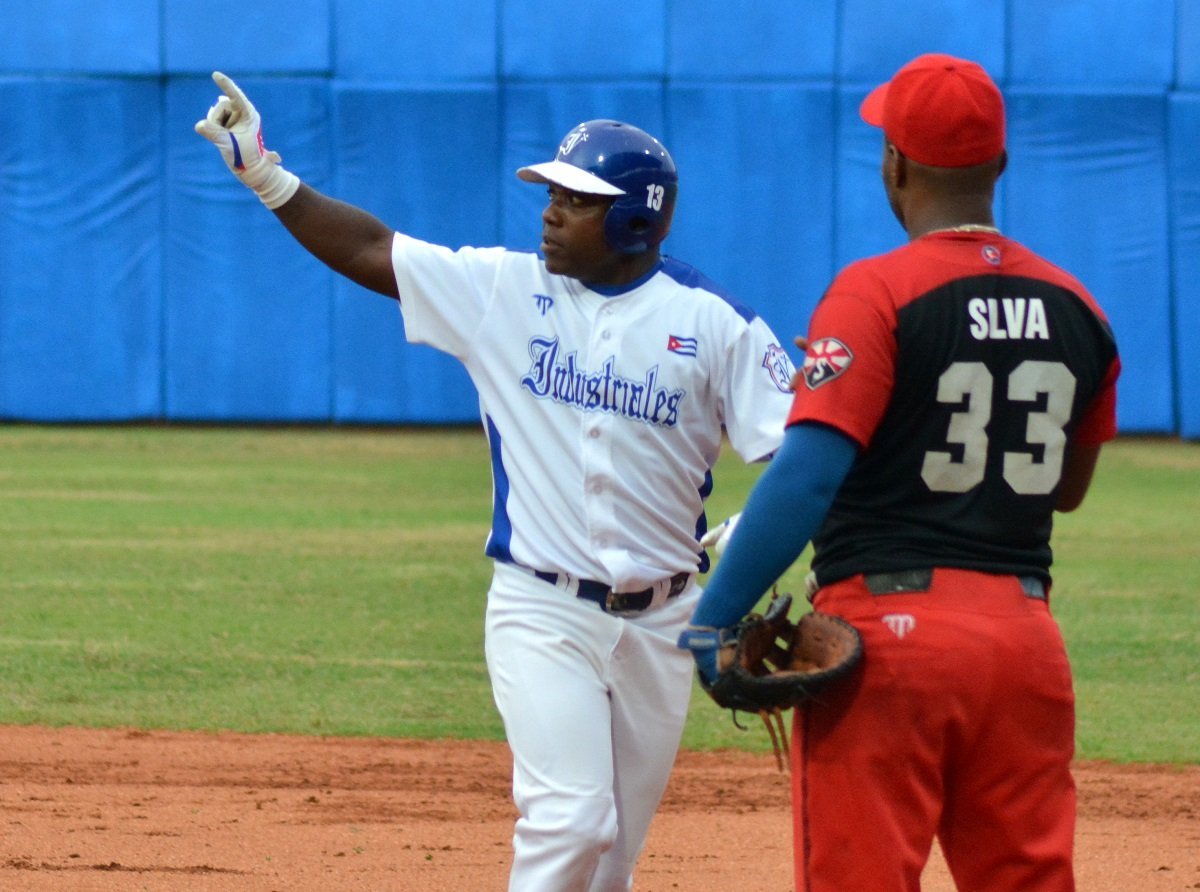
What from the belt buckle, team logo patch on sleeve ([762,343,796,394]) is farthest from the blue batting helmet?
the belt buckle

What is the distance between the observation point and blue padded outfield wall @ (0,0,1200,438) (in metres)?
18.2

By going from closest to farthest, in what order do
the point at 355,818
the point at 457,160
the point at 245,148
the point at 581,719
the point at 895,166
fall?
the point at 895,166
the point at 581,719
the point at 245,148
the point at 355,818
the point at 457,160

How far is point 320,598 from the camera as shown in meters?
9.48

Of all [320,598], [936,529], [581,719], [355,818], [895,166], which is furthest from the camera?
[320,598]

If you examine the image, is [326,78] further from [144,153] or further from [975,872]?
[975,872]

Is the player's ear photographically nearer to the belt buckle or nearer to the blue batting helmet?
the blue batting helmet

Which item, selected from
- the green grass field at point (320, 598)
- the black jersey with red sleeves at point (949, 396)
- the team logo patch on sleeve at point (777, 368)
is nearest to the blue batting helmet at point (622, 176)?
the team logo patch on sleeve at point (777, 368)

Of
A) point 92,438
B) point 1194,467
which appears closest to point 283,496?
point 92,438

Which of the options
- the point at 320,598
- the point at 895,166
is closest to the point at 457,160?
the point at 320,598

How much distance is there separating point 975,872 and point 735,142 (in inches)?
628

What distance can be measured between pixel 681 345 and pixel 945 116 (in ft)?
3.36

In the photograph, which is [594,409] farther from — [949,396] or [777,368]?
[949,396]

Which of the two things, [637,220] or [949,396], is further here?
[637,220]

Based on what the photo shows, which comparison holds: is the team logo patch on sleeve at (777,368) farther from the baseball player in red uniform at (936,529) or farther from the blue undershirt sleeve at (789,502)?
the blue undershirt sleeve at (789,502)
